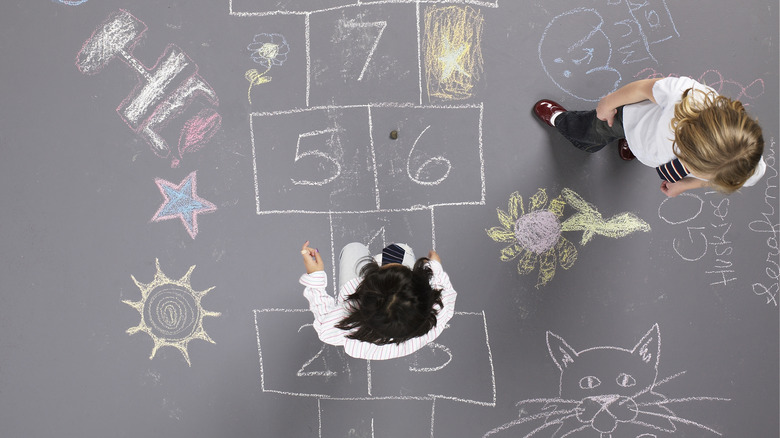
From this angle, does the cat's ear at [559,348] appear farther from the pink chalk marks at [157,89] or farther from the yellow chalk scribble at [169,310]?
the pink chalk marks at [157,89]

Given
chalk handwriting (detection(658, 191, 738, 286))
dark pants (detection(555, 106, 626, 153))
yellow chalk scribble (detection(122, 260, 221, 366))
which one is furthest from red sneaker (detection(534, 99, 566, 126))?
yellow chalk scribble (detection(122, 260, 221, 366))

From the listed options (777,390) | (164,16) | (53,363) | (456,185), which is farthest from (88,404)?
(777,390)

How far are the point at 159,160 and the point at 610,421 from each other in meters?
2.30

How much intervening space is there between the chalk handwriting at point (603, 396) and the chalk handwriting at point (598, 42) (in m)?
1.12

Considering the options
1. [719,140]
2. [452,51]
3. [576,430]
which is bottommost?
[576,430]

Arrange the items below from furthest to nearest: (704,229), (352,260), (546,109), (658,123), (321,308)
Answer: (704,229)
(546,109)
(352,260)
(321,308)
(658,123)

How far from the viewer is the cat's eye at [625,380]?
2406mm

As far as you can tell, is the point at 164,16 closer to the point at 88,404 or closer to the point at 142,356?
the point at 142,356

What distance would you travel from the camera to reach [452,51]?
230 centimetres

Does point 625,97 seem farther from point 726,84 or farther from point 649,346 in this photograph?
point 649,346

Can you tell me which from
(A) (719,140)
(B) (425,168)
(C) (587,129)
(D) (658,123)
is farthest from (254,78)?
(A) (719,140)

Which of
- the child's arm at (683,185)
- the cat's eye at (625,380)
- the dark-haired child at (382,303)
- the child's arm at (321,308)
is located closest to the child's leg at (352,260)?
the dark-haired child at (382,303)

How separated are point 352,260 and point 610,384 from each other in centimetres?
132

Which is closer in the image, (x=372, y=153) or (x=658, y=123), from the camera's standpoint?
(x=658, y=123)
